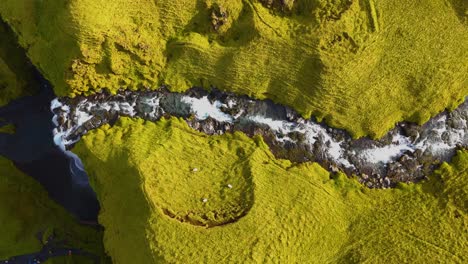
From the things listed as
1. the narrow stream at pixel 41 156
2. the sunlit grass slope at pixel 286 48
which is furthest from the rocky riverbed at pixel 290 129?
the narrow stream at pixel 41 156

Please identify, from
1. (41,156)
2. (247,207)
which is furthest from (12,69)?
(247,207)

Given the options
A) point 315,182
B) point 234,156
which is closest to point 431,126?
point 315,182

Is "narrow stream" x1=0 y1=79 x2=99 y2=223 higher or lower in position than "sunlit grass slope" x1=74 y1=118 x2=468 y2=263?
lower

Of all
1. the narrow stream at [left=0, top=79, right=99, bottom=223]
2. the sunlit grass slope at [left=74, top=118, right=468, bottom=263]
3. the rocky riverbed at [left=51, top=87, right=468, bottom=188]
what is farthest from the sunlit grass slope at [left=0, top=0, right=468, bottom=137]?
the sunlit grass slope at [left=74, top=118, right=468, bottom=263]

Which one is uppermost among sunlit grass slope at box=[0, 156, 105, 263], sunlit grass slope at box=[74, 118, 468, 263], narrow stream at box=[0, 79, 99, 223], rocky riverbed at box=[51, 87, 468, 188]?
rocky riverbed at box=[51, 87, 468, 188]

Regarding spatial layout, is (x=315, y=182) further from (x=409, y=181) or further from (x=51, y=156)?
(x=51, y=156)

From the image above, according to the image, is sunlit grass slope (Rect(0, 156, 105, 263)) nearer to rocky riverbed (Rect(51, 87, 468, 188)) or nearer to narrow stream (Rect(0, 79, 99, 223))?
narrow stream (Rect(0, 79, 99, 223))

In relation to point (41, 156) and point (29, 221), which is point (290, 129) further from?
point (29, 221)
